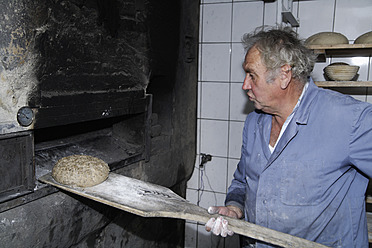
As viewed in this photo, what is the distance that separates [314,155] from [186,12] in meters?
1.43

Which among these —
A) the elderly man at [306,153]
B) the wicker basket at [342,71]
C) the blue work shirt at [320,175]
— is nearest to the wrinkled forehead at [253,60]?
the elderly man at [306,153]

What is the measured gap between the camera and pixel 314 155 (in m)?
1.32

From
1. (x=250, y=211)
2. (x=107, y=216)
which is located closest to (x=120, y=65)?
(x=107, y=216)

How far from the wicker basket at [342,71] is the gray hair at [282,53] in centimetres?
53

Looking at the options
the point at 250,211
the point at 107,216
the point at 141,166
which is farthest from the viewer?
the point at 141,166

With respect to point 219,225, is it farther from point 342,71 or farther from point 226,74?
point 226,74

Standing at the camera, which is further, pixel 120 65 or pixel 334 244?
pixel 120 65

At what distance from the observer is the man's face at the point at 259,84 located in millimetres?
1386

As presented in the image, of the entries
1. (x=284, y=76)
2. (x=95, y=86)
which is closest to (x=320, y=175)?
(x=284, y=76)

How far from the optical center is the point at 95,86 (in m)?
1.46

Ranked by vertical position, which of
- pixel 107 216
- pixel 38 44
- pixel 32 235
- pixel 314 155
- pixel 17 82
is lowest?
pixel 107 216

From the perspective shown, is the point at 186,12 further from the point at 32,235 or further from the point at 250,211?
the point at 32,235

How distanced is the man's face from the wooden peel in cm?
54

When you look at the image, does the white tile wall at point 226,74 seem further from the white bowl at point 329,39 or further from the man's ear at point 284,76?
the man's ear at point 284,76
